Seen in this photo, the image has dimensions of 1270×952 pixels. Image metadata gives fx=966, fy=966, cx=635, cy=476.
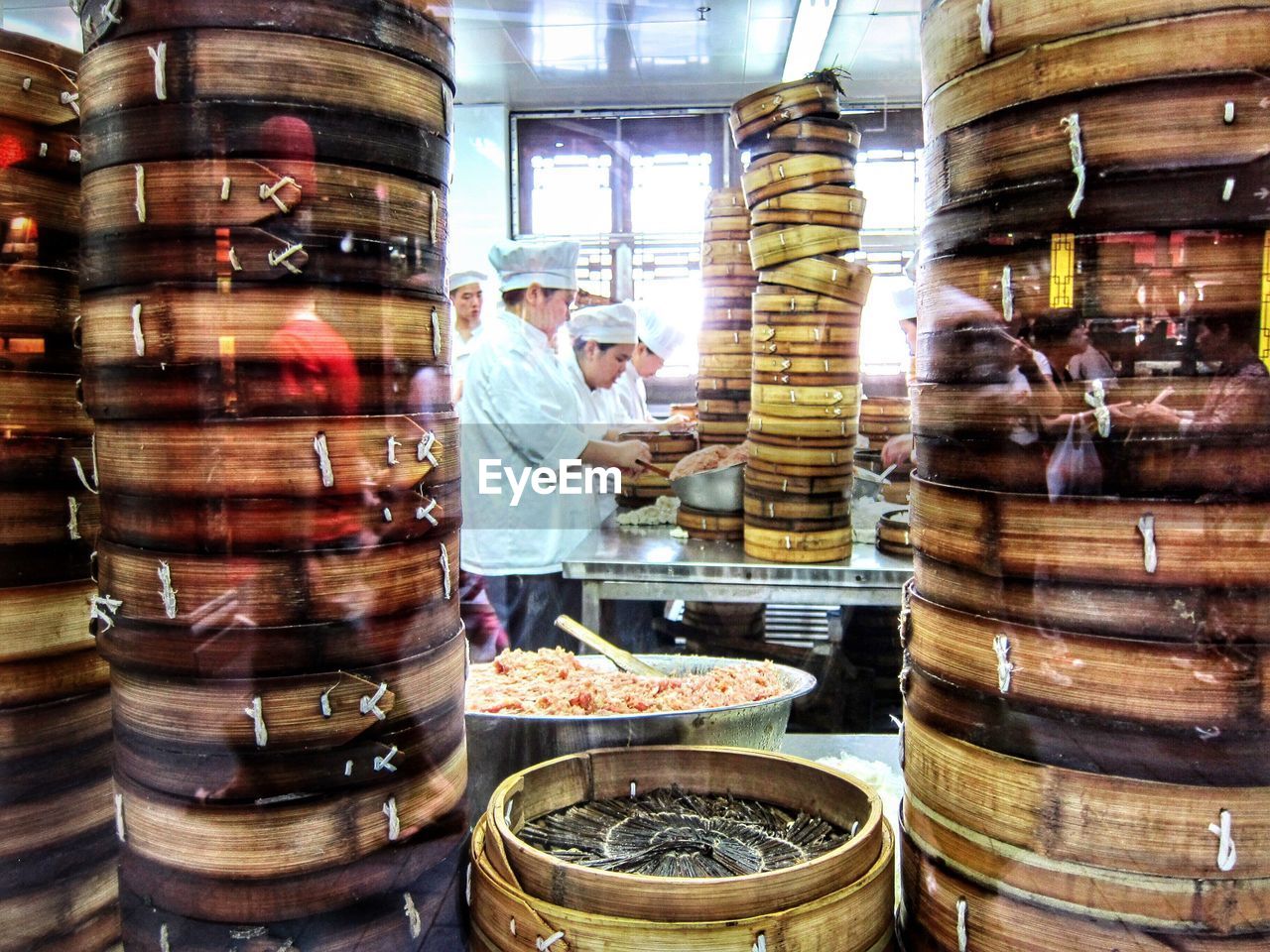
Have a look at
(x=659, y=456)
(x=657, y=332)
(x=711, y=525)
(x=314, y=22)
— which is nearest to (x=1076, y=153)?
(x=314, y=22)

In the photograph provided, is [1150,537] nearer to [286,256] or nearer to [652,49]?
[286,256]

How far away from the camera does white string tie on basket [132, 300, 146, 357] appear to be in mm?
1423

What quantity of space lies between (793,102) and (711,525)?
7.05 feet

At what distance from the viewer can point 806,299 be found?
4.36 m

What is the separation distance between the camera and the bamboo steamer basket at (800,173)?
432 cm

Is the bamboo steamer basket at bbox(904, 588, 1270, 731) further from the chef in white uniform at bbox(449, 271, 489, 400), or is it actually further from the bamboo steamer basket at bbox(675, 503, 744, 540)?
the chef in white uniform at bbox(449, 271, 489, 400)

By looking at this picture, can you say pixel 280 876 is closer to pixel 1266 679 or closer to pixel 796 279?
pixel 1266 679

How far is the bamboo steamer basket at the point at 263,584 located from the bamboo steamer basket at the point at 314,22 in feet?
2.49

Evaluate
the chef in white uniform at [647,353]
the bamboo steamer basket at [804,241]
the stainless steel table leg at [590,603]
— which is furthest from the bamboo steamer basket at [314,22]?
the chef in white uniform at [647,353]

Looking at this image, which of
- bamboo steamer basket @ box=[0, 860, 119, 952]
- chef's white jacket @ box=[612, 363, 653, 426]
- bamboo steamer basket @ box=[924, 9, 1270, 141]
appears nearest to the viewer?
bamboo steamer basket @ box=[924, 9, 1270, 141]

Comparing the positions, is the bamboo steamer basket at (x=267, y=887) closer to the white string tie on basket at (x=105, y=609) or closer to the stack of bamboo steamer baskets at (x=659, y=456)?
the white string tie on basket at (x=105, y=609)

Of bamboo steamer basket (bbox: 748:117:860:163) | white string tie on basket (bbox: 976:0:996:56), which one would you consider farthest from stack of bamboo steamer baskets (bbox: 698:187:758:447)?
white string tie on basket (bbox: 976:0:996:56)

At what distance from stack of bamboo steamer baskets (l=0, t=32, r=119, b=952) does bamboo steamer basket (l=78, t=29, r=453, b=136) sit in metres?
0.49

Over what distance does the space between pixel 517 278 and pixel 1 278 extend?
340 centimetres
